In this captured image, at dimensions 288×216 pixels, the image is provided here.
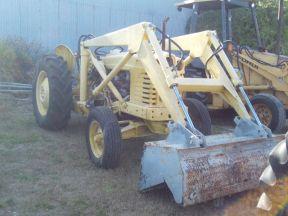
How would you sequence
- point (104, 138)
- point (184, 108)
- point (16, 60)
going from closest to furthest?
point (184, 108) < point (104, 138) < point (16, 60)

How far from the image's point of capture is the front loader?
13.2 feet

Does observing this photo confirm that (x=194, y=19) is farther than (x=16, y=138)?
Yes

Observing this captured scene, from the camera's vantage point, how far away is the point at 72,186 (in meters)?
4.60

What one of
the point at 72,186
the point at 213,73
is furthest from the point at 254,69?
the point at 72,186

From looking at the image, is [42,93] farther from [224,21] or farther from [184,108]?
[224,21]

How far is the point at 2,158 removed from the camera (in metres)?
5.39

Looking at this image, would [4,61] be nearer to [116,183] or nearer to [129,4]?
[129,4]

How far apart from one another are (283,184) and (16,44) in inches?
395

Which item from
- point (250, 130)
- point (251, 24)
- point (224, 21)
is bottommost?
point (250, 130)

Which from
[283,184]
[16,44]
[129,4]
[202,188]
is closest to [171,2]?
[129,4]

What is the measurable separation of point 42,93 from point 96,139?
204 centimetres

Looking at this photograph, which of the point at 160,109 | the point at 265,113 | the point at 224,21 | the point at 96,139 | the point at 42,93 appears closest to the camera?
the point at 160,109

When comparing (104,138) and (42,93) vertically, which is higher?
(42,93)

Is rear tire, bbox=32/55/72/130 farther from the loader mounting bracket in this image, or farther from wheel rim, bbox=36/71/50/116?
the loader mounting bracket
